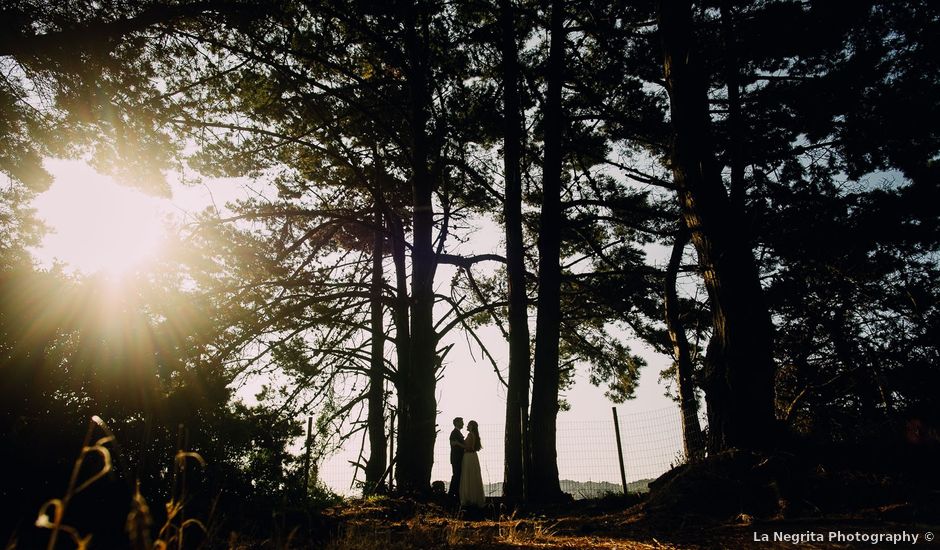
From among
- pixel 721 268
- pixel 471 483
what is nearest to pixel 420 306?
pixel 471 483

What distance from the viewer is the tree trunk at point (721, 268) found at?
4480 millimetres

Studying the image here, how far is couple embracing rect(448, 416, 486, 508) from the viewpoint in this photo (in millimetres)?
7684

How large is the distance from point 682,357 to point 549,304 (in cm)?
342

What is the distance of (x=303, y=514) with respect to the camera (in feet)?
15.2

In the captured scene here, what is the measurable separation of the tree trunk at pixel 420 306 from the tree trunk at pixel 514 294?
59.7 inches

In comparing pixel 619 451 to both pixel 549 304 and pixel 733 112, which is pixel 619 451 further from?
pixel 733 112

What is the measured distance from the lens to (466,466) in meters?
7.75

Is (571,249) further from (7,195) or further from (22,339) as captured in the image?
(7,195)

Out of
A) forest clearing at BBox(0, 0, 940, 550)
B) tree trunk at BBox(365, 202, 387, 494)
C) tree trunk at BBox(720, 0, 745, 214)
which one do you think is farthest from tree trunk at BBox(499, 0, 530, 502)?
tree trunk at BBox(365, 202, 387, 494)

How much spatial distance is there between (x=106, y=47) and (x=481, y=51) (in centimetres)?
566

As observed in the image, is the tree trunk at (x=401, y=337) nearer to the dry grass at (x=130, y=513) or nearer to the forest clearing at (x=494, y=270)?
the forest clearing at (x=494, y=270)

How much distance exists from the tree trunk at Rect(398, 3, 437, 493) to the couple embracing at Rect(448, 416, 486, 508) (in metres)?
0.77

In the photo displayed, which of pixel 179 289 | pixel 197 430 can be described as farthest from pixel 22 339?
pixel 179 289

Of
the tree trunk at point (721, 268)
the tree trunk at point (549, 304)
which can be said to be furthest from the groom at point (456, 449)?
the tree trunk at point (721, 268)
